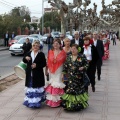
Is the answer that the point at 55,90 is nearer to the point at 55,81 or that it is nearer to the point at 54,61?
the point at 55,81

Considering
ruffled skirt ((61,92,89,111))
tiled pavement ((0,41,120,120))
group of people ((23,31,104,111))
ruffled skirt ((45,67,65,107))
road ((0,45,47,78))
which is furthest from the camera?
road ((0,45,47,78))

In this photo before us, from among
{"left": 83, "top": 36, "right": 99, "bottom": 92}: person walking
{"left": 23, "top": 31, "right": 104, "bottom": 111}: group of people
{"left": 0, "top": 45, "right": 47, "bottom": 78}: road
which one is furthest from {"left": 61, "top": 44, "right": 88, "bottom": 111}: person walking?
{"left": 0, "top": 45, "right": 47, "bottom": 78}: road

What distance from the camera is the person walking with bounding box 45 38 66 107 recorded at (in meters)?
7.66

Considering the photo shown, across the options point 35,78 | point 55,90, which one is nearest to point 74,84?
point 55,90

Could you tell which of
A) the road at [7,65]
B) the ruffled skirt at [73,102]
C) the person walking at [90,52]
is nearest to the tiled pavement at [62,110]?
the ruffled skirt at [73,102]

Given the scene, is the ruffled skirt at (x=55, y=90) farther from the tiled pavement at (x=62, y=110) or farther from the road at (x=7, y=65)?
the road at (x=7, y=65)

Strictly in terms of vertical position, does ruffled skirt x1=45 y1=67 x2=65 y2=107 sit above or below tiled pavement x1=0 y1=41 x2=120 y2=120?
above

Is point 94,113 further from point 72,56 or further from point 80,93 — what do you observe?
point 72,56

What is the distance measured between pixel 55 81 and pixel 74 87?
54 centimetres

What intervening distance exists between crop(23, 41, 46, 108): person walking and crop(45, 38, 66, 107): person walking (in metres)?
0.17

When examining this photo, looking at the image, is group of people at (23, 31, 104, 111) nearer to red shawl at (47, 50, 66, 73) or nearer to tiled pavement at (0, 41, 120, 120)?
red shawl at (47, 50, 66, 73)

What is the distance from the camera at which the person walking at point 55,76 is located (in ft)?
25.1

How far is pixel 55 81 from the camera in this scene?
771 centimetres

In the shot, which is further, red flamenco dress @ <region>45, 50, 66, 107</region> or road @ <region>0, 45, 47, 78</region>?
road @ <region>0, 45, 47, 78</region>
